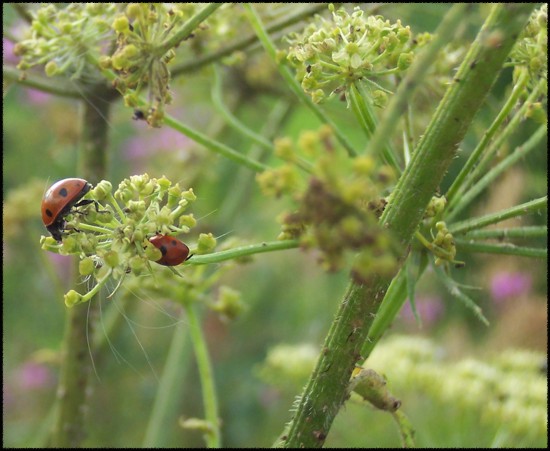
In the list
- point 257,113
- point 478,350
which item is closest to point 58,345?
point 257,113

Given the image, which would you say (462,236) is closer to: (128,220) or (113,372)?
(128,220)

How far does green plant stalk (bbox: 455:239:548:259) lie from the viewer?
3.76 ft

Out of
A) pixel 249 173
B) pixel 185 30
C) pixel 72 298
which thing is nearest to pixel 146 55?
pixel 185 30

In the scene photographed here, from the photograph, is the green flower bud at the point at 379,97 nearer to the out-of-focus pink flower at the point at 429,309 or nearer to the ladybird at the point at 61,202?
the ladybird at the point at 61,202

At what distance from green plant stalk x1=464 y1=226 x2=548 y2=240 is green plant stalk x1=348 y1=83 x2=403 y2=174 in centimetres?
16

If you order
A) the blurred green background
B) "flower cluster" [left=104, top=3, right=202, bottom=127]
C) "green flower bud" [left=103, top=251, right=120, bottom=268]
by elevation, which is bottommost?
the blurred green background

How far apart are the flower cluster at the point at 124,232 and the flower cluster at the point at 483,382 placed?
46.8 inches

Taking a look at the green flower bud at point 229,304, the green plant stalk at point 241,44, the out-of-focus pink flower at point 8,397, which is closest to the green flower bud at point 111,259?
the green flower bud at point 229,304

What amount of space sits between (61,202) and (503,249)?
671 mm

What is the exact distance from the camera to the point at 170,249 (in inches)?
38.5

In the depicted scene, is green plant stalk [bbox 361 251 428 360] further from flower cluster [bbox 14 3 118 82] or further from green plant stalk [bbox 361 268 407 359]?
flower cluster [bbox 14 3 118 82]

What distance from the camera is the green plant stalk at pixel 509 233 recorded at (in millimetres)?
1179

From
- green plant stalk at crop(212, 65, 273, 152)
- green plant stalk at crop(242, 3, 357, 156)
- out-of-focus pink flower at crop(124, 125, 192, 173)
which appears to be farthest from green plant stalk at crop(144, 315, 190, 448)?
out-of-focus pink flower at crop(124, 125, 192, 173)

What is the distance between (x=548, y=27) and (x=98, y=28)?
29.2 inches
